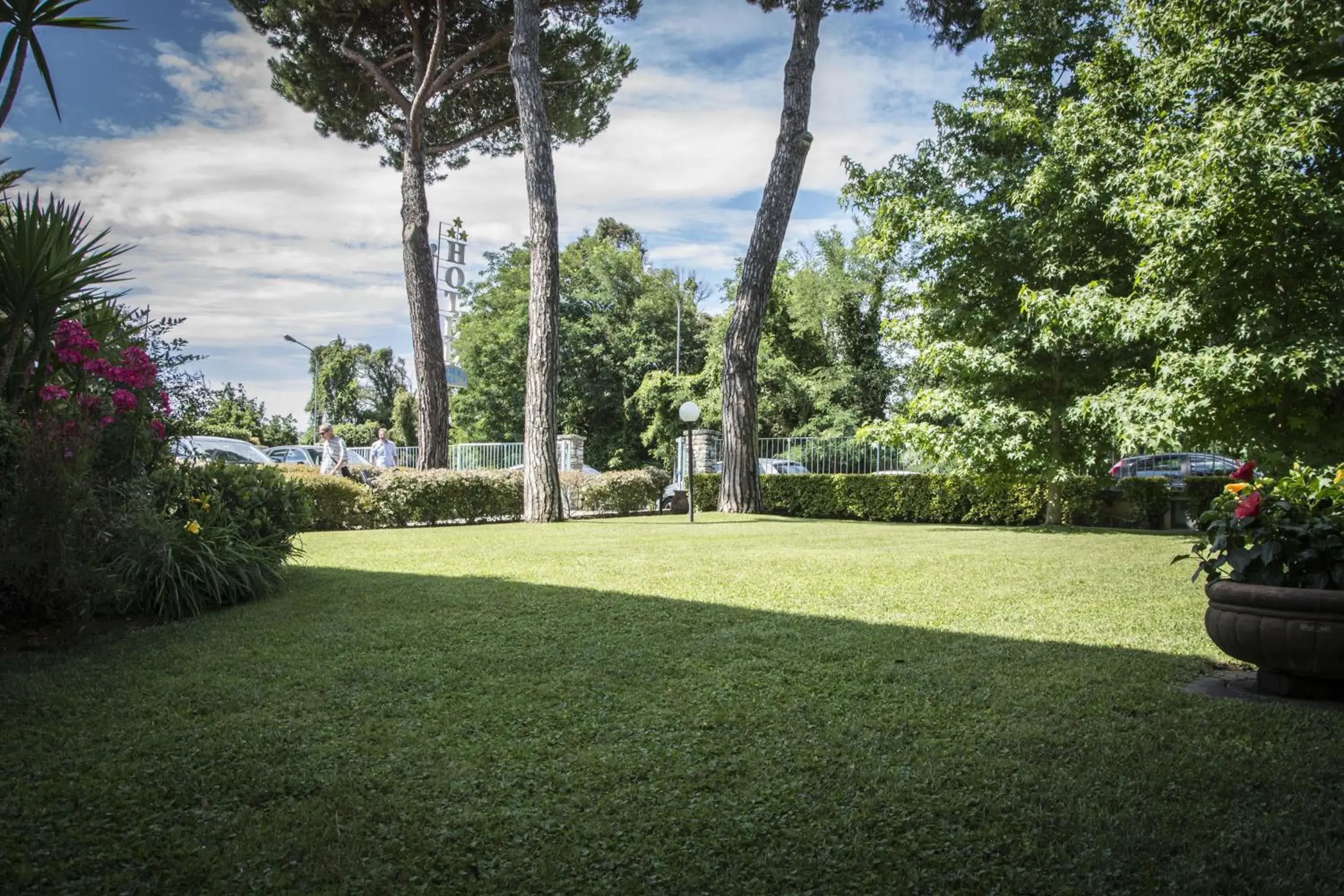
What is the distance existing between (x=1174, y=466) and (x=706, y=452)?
10.4m

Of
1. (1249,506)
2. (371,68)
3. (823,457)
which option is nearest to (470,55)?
(371,68)

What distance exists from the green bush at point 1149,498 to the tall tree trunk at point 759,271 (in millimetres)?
6921

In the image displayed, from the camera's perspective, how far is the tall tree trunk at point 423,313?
1669 cm

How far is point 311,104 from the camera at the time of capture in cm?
1764

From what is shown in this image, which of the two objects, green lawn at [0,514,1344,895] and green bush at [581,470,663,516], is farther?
green bush at [581,470,663,516]

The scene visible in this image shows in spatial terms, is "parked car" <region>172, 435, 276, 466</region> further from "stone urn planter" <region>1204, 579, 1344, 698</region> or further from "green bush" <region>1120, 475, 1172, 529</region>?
"green bush" <region>1120, 475, 1172, 529</region>

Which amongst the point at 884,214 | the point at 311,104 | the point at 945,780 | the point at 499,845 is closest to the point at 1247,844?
the point at 945,780

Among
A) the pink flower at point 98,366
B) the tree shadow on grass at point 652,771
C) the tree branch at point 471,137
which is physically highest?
the tree branch at point 471,137

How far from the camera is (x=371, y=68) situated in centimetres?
1662

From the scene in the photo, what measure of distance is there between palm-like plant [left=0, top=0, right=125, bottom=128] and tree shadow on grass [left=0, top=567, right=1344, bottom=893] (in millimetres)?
2800

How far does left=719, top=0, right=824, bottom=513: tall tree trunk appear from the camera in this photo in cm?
1592

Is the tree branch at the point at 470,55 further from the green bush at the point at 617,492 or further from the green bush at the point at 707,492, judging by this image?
the green bush at the point at 707,492

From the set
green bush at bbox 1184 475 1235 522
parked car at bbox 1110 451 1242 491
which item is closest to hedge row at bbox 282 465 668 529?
parked car at bbox 1110 451 1242 491

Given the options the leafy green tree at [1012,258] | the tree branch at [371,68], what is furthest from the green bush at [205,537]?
the tree branch at [371,68]
